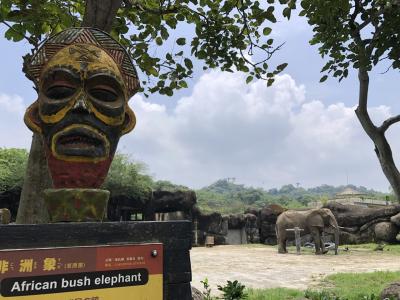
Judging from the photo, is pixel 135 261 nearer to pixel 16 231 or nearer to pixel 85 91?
pixel 16 231

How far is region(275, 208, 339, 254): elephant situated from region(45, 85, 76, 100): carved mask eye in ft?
52.0

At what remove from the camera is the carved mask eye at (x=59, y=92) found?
8.74 ft

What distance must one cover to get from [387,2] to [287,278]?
6.85 metres

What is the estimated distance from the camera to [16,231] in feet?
6.67

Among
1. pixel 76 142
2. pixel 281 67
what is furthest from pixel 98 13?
pixel 281 67

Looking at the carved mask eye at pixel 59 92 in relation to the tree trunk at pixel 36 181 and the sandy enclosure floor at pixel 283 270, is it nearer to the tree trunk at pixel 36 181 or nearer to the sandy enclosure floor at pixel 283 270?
the tree trunk at pixel 36 181

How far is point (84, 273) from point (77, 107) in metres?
1.09

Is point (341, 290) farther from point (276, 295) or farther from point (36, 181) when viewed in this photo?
point (36, 181)

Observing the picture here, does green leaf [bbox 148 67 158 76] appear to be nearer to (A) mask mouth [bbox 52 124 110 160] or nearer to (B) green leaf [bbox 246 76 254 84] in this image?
(B) green leaf [bbox 246 76 254 84]

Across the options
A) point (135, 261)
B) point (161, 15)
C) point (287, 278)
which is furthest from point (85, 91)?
point (287, 278)

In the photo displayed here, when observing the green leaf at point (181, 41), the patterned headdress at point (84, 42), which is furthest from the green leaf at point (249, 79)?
the patterned headdress at point (84, 42)

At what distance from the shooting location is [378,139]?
16.6 feet

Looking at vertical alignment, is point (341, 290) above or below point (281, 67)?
below

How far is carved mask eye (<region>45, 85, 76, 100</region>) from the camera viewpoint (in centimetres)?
266
